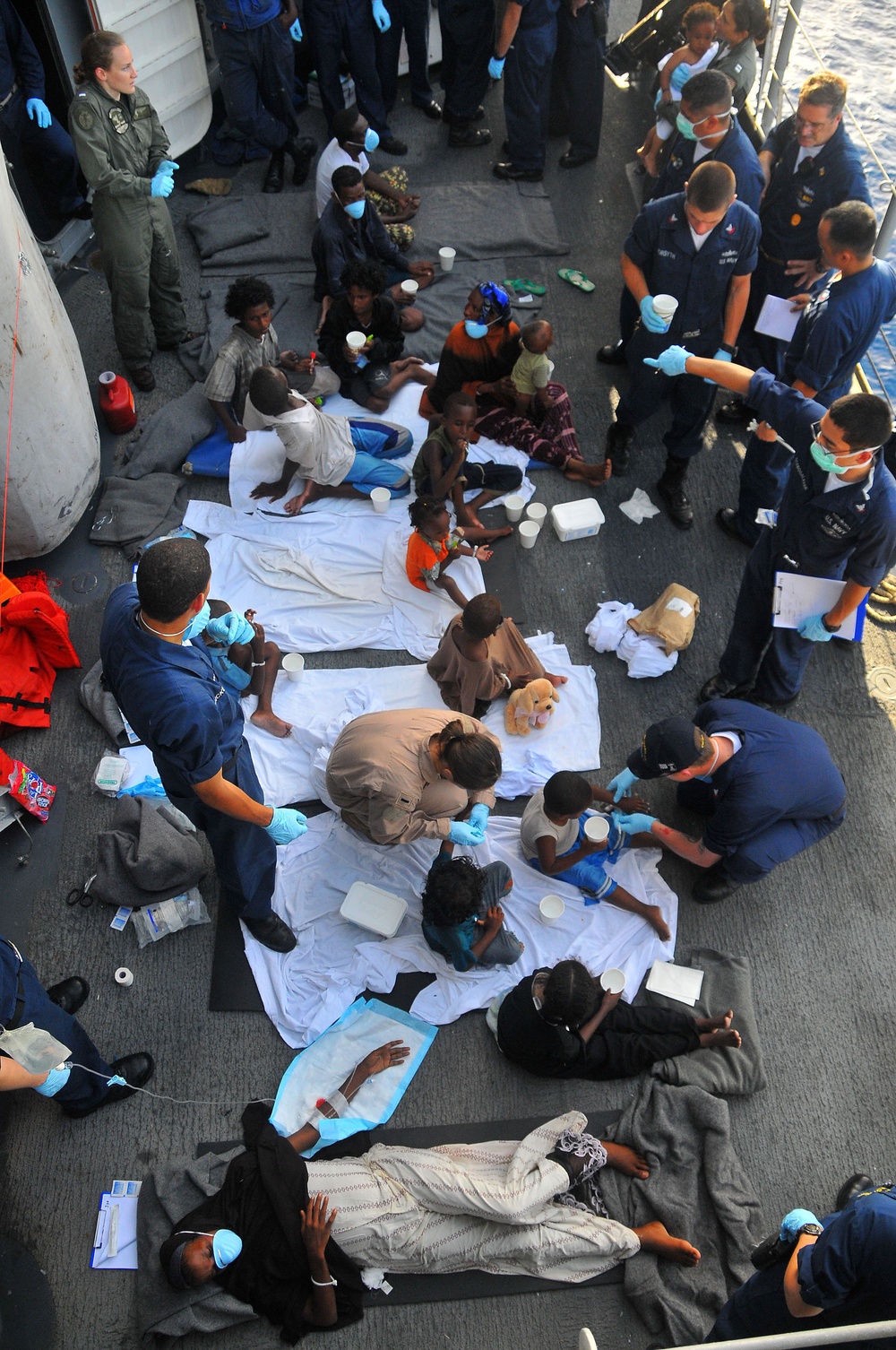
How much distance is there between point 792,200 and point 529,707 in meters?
3.12

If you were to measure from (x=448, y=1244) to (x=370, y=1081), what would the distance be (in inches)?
24.3

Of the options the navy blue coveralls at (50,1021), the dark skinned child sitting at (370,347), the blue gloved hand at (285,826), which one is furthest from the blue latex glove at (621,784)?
the dark skinned child sitting at (370,347)

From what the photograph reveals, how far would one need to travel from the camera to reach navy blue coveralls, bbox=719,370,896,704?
3.72 m

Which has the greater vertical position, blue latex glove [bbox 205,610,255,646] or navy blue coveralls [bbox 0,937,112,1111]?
blue latex glove [bbox 205,610,255,646]

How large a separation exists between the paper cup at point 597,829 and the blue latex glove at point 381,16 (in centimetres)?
594

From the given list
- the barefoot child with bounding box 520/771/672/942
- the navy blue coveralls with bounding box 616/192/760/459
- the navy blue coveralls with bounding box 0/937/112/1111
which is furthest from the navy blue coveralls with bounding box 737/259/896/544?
the navy blue coveralls with bounding box 0/937/112/1111

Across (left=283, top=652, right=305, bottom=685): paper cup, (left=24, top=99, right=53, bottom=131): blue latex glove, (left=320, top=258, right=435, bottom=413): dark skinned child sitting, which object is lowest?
(left=283, top=652, right=305, bottom=685): paper cup

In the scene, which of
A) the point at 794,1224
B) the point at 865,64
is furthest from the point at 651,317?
the point at 865,64

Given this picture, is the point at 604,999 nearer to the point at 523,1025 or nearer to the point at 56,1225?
the point at 523,1025

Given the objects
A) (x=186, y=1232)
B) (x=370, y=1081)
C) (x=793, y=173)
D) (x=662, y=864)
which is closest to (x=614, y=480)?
(x=793, y=173)

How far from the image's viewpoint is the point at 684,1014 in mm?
3609

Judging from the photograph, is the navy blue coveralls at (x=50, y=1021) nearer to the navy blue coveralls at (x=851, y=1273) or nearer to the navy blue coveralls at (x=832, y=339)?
the navy blue coveralls at (x=851, y=1273)

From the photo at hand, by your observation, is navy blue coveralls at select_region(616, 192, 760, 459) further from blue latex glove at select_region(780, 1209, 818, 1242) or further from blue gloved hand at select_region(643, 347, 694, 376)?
blue latex glove at select_region(780, 1209, 818, 1242)

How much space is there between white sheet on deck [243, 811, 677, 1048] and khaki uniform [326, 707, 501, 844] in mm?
312
